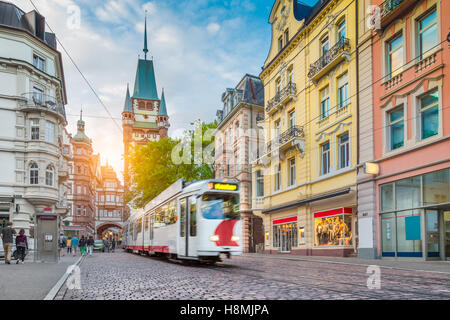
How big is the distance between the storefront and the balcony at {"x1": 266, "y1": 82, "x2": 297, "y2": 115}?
11.8 meters

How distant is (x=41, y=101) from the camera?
A: 116ft

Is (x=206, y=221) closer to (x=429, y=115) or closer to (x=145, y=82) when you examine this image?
(x=429, y=115)

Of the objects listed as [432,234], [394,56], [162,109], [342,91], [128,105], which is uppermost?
[128,105]

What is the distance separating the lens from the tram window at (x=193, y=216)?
51.9 feet

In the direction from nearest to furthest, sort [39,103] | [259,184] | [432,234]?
[432,234]
[39,103]
[259,184]

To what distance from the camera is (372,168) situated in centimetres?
2089

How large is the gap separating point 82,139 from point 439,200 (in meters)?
70.2

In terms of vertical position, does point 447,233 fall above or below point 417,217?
below

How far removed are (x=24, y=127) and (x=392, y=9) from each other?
90.7ft

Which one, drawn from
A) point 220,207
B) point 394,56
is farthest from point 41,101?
point 394,56

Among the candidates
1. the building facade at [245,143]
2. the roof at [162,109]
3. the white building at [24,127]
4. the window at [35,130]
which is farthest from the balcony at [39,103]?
the roof at [162,109]

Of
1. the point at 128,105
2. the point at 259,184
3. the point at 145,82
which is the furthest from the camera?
the point at 145,82

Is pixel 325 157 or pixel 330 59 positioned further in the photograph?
pixel 325 157
